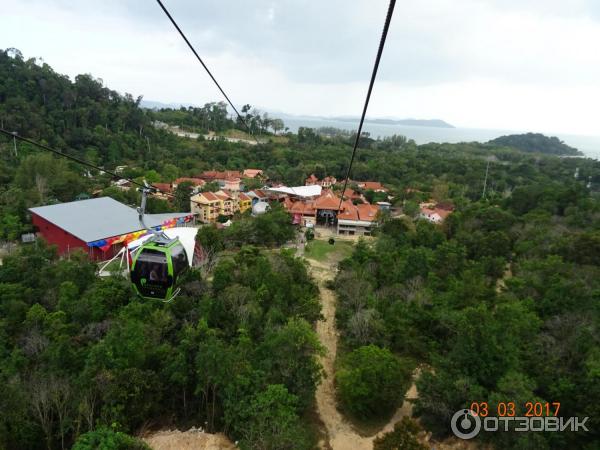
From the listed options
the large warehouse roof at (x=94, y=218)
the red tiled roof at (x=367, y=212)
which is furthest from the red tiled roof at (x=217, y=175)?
the red tiled roof at (x=367, y=212)

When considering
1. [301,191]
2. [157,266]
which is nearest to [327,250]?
[301,191]

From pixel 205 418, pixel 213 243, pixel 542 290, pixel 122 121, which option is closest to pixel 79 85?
pixel 122 121

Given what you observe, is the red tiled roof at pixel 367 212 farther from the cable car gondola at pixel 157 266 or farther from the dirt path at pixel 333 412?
the cable car gondola at pixel 157 266

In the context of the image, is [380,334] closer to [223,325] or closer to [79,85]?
[223,325]

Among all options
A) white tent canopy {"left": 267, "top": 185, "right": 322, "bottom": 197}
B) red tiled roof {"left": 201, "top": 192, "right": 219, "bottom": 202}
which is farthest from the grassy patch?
red tiled roof {"left": 201, "top": 192, "right": 219, "bottom": 202}

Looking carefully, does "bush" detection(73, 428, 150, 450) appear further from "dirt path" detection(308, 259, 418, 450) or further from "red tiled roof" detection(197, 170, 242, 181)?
"red tiled roof" detection(197, 170, 242, 181)
